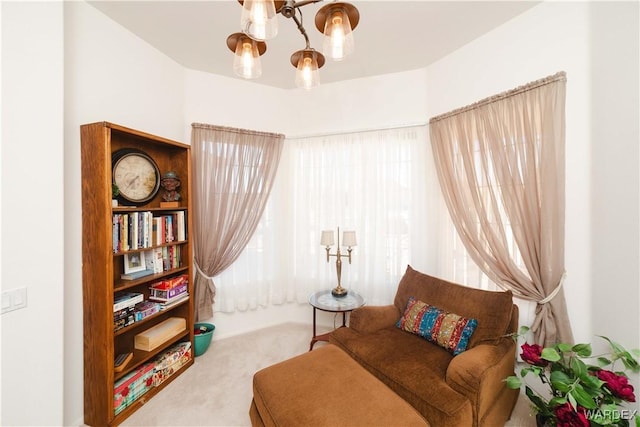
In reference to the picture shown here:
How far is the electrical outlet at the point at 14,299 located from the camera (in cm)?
120

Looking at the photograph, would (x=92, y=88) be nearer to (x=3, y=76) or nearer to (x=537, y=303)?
(x=3, y=76)

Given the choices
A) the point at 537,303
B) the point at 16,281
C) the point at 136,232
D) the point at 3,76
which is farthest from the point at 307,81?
the point at 537,303

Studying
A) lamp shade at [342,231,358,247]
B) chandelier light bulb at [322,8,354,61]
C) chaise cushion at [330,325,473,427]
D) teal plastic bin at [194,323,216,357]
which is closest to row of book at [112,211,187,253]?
teal plastic bin at [194,323,216,357]

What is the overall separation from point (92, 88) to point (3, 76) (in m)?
0.64

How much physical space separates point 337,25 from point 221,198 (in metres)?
2.03

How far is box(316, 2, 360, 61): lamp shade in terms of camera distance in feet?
3.35

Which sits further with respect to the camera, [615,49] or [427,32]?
[427,32]

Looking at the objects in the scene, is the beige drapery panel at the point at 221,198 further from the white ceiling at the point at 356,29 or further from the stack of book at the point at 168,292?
the white ceiling at the point at 356,29

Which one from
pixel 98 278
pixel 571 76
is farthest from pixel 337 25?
pixel 98 278

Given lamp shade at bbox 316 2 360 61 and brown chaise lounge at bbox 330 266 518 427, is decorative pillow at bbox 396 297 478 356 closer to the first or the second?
brown chaise lounge at bbox 330 266 518 427

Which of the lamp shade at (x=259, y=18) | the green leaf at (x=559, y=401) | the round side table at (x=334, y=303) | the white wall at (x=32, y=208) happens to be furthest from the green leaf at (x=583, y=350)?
the white wall at (x=32, y=208)

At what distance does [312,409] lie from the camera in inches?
47.9

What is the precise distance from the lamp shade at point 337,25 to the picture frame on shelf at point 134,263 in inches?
79.7

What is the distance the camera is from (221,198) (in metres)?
2.62
